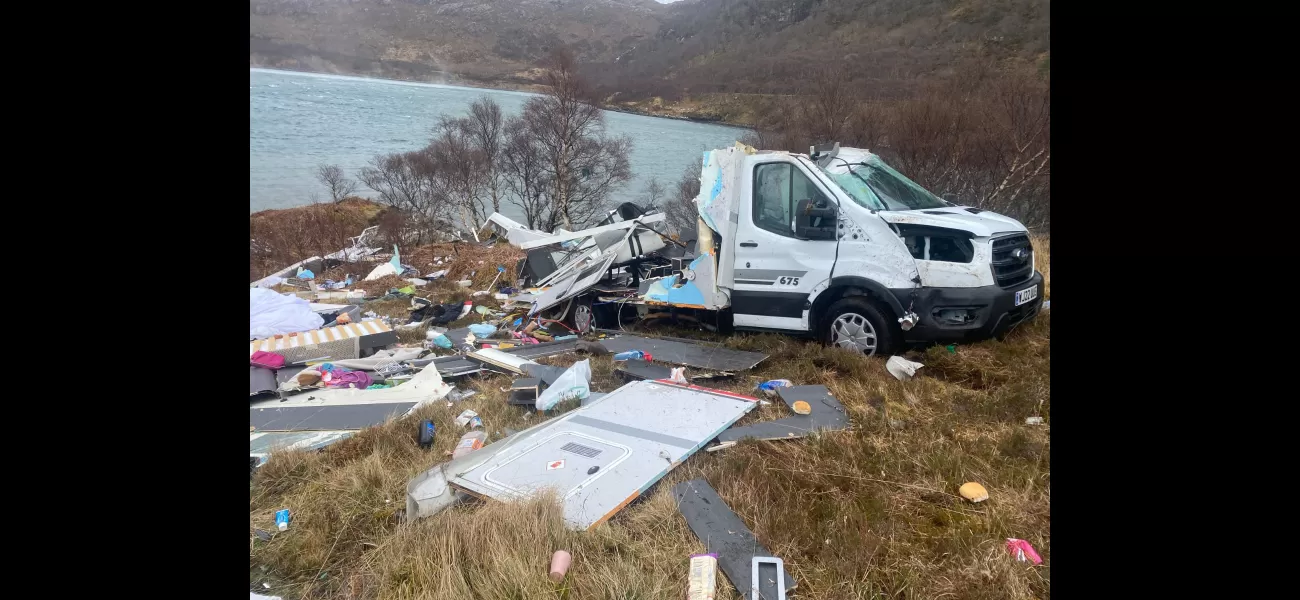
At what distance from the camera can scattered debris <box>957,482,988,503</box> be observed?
297 centimetres

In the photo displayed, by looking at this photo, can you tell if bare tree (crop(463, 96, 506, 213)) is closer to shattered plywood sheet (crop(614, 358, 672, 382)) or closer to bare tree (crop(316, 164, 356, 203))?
bare tree (crop(316, 164, 356, 203))

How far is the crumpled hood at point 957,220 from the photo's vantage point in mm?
4980

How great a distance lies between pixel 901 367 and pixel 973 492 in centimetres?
210

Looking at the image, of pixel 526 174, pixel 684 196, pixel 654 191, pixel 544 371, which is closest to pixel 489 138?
pixel 526 174

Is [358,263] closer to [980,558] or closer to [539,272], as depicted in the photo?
[539,272]

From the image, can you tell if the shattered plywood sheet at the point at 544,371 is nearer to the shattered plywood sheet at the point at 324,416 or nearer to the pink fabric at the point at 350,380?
the shattered plywood sheet at the point at 324,416

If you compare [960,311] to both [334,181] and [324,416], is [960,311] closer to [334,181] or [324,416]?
[324,416]

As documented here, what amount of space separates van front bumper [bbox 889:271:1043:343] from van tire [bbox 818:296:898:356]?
0.18 m

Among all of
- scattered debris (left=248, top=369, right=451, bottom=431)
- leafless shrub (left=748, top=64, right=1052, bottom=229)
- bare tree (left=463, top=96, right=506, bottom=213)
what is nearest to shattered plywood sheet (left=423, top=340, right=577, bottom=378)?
scattered debris (left=248, top=369, right=451, bottom=431)

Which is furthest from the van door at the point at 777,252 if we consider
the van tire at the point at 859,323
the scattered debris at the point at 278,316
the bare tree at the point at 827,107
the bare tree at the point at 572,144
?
the bare tree at the point at 572,144
